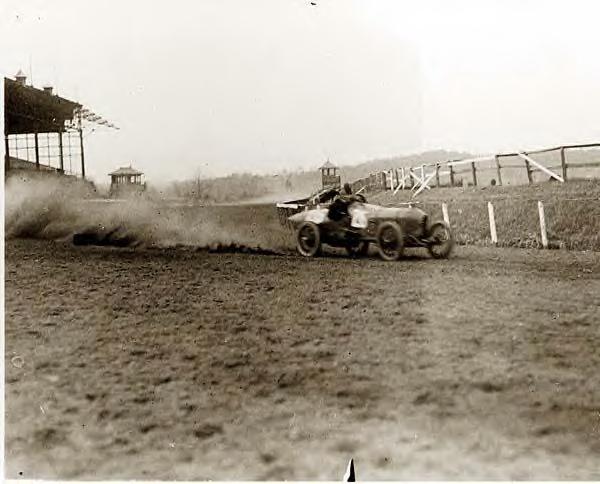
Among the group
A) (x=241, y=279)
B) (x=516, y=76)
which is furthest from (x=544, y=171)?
(x=241, y=279)

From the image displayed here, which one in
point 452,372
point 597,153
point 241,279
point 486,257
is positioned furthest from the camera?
point 486,257

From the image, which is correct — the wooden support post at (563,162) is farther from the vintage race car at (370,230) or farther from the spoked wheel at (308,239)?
the spoked wheel at (308,239)

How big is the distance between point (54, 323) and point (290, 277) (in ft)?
5.41

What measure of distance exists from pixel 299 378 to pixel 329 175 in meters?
1.78

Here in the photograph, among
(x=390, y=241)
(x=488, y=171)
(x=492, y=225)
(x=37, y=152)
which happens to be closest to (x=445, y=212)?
(x=492, y=225)

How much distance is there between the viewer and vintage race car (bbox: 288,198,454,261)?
5.00 metres

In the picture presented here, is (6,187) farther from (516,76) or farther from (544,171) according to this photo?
(544,171)

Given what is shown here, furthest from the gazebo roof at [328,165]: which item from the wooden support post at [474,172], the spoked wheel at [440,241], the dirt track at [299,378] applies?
the spoked wheel at [440,241]

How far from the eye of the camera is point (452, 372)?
2.77m

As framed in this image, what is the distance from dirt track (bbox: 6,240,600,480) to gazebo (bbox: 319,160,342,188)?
0.87 m

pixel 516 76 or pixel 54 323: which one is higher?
pixel 516 76

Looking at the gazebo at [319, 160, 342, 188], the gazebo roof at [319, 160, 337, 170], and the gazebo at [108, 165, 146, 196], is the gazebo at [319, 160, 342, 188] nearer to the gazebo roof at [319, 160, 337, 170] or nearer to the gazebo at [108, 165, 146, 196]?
the gazebo roof at [319, 160, 337, 170]

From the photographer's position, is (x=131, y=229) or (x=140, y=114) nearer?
(x=140, y=114)

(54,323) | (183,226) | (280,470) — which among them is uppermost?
(183,226)
